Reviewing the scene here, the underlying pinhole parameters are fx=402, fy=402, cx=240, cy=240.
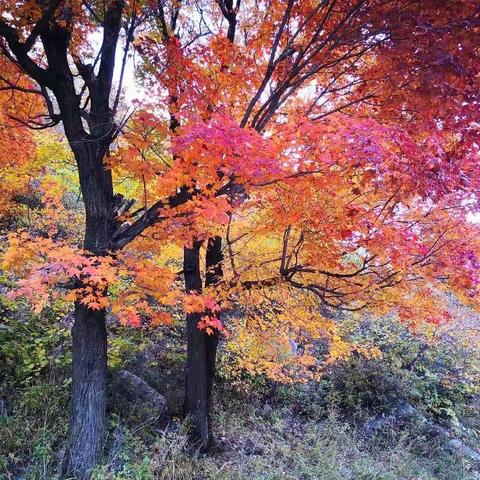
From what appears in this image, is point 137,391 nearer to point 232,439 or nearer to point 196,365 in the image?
point 196,365

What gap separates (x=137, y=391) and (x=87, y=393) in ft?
6.82

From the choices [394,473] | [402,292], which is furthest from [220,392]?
[402,292]

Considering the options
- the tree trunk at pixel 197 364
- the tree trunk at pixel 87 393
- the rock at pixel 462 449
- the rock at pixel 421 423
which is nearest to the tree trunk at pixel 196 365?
the tree trunk at pixel 197 364

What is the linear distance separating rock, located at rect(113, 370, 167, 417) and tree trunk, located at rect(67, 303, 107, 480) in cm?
174

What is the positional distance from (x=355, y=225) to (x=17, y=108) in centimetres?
504

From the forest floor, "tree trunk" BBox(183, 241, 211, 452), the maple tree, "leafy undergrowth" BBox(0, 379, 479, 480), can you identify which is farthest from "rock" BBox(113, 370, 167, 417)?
the maple tree

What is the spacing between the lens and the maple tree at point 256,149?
3818mm

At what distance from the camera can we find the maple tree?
12.5 feet

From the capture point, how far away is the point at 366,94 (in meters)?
5.27

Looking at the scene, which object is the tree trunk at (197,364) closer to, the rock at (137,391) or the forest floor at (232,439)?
the forest floor at (232,439)

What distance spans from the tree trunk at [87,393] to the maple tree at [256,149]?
16 millimetres

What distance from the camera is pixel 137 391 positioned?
22.5 feet

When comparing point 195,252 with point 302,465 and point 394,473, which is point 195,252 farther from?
point 394,473

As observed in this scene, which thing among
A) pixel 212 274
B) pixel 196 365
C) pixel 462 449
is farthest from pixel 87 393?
pixel 462 449
